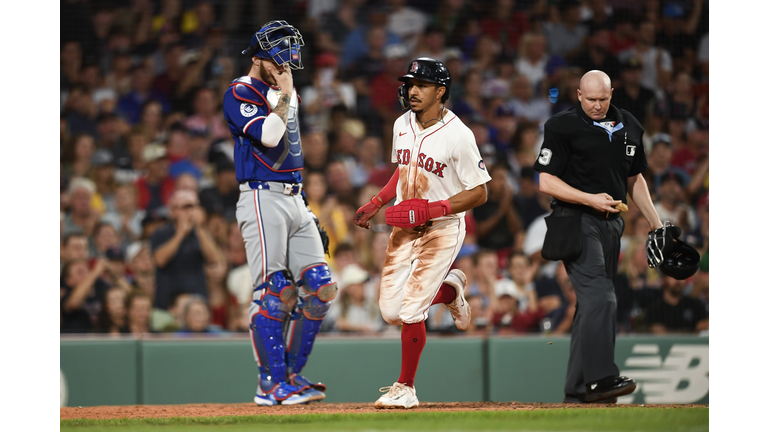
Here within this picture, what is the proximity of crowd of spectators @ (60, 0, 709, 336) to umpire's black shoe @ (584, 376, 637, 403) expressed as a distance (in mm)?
2399

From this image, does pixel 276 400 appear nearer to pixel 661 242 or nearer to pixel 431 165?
pixel 431 165

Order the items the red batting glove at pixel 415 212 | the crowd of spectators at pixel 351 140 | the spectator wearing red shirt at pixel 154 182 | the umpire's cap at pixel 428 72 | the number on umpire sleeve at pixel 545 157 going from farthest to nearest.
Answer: the spectator wearing red shirt at pixel 154 182 → the crowd of spectators at pixel 351 140 → the number on umpire sleeve at pixel 545 157 → the umpire's cap at pixel 428 72 → the red batting glove at pixel 415 212

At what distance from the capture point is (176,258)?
255 inches

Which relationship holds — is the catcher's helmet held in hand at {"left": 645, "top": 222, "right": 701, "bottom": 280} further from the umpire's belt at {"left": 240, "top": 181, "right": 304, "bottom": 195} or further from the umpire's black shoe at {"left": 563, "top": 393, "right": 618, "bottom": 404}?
the umpire's belt at {"left": 240, "top": 181, "right": 304, "bottom": 195}

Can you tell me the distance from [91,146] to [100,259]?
124 centimetres

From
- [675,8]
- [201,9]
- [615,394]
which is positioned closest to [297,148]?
[615,394]

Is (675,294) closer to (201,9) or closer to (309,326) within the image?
(309,326)

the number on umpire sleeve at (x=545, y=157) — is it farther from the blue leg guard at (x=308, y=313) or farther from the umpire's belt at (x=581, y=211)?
the blue leg guard at (x=308, y=313)

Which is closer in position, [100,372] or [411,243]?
[411,243]

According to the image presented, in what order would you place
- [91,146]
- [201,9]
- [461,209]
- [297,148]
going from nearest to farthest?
[461,209] < [297,148] < [91,146] < [201,9]

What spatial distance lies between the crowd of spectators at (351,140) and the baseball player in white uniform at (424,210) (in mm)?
2576

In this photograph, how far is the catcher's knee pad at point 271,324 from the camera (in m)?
3.88

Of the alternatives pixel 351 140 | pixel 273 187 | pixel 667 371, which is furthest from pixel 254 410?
pixel 351 140

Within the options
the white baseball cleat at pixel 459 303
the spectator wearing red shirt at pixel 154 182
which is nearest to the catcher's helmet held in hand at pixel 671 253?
the white baseball cleat at pixel 459 303
